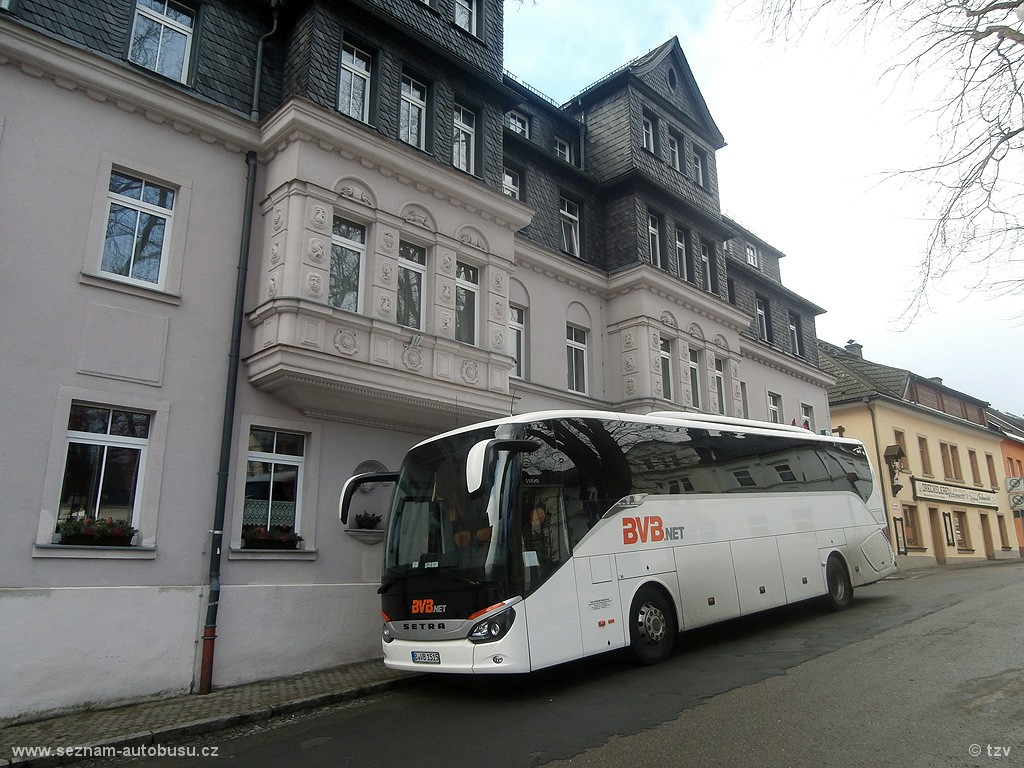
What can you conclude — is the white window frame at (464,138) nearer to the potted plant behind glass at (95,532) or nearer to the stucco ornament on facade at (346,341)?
the stucco ornament on facade at (346,341)

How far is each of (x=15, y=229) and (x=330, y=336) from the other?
412 cm

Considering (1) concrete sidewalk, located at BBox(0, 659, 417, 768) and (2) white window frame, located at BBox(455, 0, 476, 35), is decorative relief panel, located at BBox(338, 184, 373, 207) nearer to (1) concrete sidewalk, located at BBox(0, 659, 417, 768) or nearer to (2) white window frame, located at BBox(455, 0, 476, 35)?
(2) white window frame, located at BBox(455, 0, 476, 35)

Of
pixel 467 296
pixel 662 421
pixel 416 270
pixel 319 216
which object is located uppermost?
pixel 319 216

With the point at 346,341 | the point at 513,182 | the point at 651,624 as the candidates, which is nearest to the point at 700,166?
the point at 513,182

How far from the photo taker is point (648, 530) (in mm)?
10000

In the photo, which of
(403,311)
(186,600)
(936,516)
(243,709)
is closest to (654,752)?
(243,709)

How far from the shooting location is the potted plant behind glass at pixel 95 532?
9031 mm

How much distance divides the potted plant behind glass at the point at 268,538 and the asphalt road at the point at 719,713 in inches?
114

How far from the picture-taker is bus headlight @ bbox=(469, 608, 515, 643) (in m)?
7.99

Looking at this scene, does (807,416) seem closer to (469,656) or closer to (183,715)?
(469,656)

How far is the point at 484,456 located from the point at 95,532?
17.1ft

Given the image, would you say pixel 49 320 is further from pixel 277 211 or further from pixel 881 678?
pixel 881 678

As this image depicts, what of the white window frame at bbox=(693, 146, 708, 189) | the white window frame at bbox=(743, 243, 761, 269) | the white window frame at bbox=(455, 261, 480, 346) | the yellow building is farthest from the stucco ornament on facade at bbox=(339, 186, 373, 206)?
the yellow building

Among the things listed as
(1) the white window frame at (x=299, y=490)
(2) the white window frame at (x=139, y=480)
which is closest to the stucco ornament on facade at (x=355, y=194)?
(1) the white window frame at (x=299, y=490)
